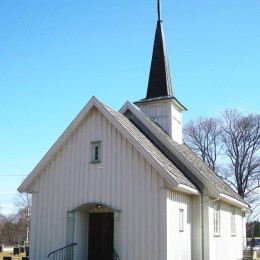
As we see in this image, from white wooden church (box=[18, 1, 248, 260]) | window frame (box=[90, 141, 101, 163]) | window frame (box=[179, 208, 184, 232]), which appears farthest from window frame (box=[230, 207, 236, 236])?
window frame (box=[90, 141, 101, 163])

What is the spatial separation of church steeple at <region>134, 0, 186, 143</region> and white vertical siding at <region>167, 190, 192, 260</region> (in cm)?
529

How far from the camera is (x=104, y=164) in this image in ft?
55.7

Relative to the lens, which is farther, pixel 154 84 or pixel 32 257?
pixel 154 84

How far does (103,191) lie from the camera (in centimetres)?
1662

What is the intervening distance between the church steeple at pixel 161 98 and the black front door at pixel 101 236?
6.32 m

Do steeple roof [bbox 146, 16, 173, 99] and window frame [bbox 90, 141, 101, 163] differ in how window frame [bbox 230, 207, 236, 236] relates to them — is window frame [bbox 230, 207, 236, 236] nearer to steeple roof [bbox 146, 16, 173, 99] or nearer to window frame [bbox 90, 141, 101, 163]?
steeple roof [bbox 146, 16, 173, 99]

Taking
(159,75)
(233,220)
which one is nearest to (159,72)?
(159,75)

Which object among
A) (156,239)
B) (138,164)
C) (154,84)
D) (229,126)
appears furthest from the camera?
(229,126)

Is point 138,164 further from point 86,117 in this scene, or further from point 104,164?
point 86,117

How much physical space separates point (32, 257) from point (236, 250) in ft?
41.3

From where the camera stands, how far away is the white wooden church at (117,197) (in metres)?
15.6

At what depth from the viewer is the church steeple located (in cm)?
2216

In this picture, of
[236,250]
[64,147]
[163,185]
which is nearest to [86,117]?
[64,147]

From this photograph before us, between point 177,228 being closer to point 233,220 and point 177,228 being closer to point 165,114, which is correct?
point 165,114
